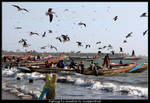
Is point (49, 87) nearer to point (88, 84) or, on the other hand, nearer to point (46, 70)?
point (88, 84)

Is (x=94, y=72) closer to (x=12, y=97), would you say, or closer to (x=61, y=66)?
(x=61, y=66)

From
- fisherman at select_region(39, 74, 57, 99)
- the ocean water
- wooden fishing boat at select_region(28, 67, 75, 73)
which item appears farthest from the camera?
wooden fishing boat at select_region(28, 67, 75, 73)

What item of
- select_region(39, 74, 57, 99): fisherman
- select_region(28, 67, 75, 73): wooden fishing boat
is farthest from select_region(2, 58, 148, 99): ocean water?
select_region(39, 74, 57, 99): fisherman

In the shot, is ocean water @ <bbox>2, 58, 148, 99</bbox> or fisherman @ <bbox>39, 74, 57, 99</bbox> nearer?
fisherman @ <bbox>39, 74, 57, 99</bbox>

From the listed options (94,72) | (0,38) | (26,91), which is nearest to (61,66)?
(94,72)


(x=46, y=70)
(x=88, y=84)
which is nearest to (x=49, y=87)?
(x=88, y=84)

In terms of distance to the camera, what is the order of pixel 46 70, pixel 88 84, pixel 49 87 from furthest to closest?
pixel 46 70 < pixel 88 84 < pixel 49 87

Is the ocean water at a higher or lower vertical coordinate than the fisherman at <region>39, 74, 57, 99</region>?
lower

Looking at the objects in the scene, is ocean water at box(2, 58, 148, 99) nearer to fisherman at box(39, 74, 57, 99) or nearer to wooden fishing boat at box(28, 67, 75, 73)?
wooden fishing boat at box(28, 67, 75, 73)

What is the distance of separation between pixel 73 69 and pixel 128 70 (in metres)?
5.54

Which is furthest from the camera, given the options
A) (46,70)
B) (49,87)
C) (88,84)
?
(46,70)

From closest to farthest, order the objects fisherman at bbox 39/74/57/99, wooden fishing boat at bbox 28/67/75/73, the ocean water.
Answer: fisherman at bbox 39/74/57/99 < the ocean water < wooden fishing boat at bbox 28/67/75/73

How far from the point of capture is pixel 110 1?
11.5 meters

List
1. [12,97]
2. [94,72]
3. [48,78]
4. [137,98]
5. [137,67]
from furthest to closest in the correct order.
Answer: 1. [137,67]
2. [94,72]
3. [137,98]
4. [12,97]
5. [48,78]
